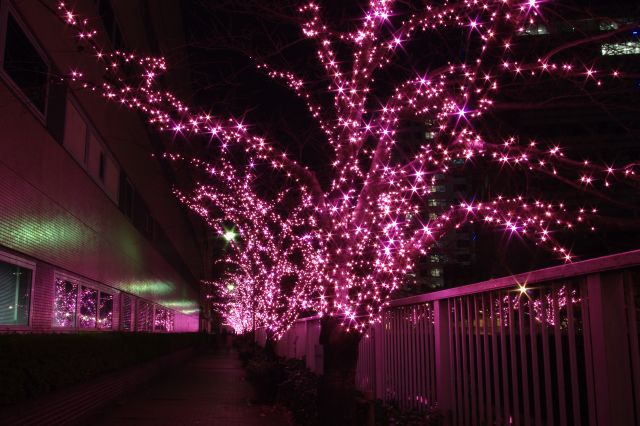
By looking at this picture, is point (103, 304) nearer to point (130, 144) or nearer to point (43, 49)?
point (130, 144)

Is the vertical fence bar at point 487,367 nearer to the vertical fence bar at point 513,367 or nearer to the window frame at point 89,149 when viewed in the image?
the vertical fence bar at point 513,367

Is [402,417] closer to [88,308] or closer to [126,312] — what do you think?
[88,308]

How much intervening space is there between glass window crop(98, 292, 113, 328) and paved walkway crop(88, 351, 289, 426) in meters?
1.88

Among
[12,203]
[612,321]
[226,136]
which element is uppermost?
[226,136]

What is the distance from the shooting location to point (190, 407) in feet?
43.2

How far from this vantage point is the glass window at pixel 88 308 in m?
13.4

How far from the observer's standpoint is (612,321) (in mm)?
3383

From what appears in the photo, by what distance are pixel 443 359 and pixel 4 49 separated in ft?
23.0

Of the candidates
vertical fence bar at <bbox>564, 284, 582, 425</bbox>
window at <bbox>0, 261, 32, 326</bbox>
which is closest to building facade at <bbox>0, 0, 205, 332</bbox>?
window at <bbox>0, 261, 32, 326</bbox>

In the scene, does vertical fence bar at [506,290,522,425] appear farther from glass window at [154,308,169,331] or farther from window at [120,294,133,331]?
glass window at [154,308,169,331]

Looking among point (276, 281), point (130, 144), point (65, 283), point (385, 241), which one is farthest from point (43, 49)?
point (276, 281)

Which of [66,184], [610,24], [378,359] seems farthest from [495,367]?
[66,184]

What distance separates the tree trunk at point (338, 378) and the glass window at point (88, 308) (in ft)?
24.8

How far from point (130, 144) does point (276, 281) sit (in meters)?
6.24
